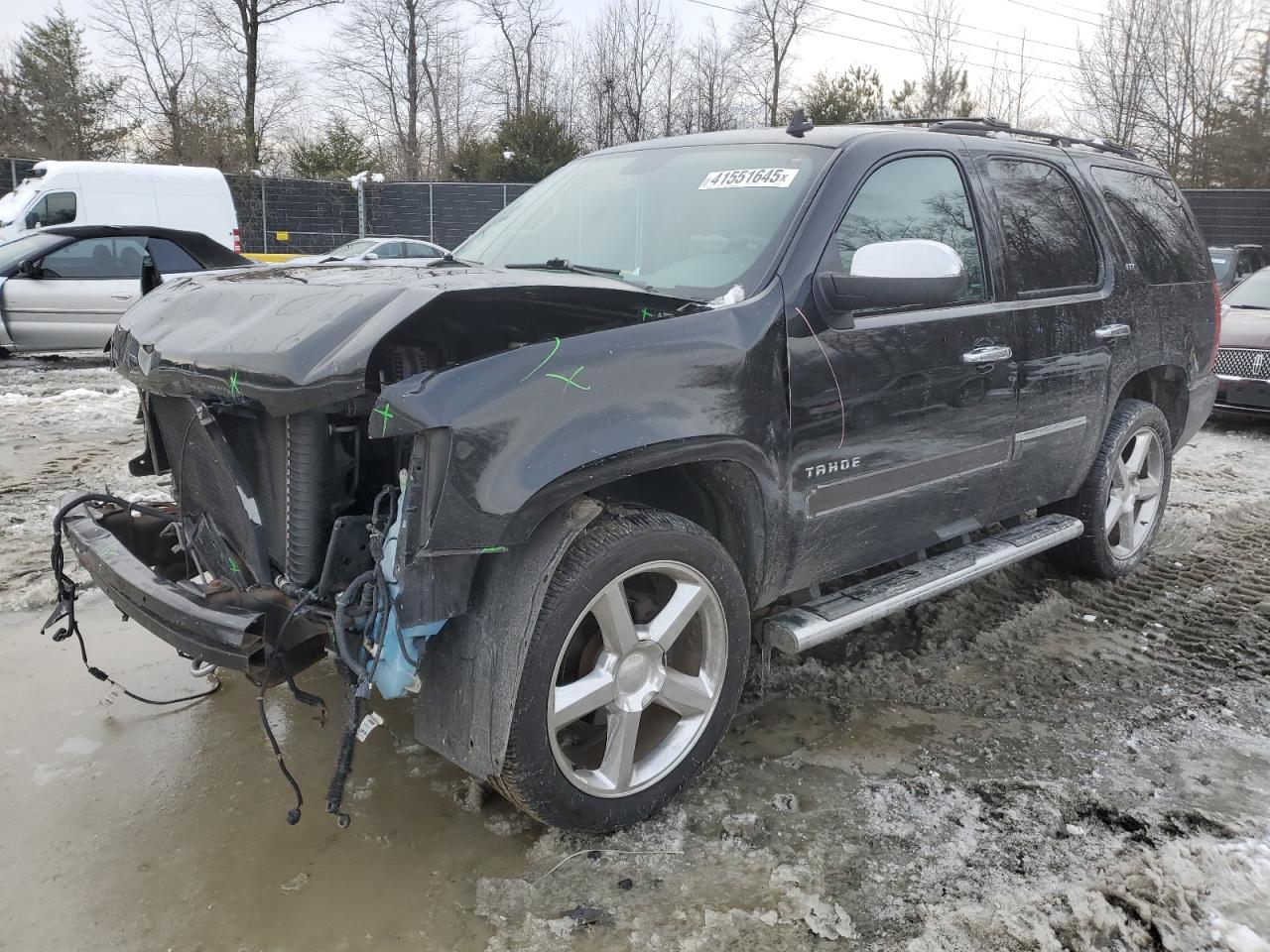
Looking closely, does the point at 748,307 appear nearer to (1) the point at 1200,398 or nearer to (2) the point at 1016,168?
(2) the point at 1016,168

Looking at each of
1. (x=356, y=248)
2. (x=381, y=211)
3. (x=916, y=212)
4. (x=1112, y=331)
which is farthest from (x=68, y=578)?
(x=381, y=211)

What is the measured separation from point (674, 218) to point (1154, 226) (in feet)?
9.07

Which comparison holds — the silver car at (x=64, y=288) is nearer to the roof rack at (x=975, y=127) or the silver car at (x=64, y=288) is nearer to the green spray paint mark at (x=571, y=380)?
the roof rack at (x=975, y=127)

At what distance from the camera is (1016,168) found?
152 inches

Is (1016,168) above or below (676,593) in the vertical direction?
above

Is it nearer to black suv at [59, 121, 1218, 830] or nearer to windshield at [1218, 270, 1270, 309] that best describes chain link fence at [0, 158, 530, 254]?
windshield at [1218, 270, 1270, 309]

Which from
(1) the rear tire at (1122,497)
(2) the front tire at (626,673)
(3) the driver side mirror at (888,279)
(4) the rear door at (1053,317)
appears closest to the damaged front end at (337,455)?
(2) the front tire at (626,673)

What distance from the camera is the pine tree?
98.8ft

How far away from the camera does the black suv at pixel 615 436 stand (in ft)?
7.32

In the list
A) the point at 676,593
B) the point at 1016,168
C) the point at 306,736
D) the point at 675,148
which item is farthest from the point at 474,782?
the point at 1016,168

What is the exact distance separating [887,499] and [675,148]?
157cm

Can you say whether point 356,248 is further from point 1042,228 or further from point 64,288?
point 1042,228

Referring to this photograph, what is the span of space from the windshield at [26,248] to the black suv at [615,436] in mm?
9017

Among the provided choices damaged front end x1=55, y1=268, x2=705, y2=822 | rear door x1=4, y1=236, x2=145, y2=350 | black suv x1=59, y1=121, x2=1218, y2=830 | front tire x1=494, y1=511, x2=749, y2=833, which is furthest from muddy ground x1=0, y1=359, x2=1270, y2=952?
rear door x1=4, y1=236, x2=145, y2=350
